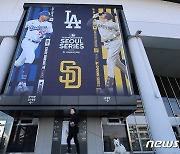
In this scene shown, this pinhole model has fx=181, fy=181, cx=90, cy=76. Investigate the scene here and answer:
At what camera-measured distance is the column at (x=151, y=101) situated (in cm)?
757

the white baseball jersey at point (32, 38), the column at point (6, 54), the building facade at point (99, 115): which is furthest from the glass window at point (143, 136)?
the column at point (6, 54)

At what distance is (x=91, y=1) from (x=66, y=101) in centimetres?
966

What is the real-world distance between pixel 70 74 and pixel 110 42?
331 centimetres

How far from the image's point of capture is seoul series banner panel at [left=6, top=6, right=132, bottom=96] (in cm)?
854

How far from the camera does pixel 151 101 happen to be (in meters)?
8.66

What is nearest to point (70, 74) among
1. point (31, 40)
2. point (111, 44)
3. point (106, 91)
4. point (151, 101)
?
point (106, 91)

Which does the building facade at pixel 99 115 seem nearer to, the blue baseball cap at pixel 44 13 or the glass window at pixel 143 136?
the glass window at pixel 143 136

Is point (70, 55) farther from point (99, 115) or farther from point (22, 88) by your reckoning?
point (99, 115)

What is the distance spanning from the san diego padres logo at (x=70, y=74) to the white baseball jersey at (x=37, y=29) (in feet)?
8.63

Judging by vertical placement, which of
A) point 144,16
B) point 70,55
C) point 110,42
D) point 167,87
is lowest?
point 70,55

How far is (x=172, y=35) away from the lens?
1212 cm

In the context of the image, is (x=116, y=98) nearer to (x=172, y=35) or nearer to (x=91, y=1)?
(x=172, y=35)

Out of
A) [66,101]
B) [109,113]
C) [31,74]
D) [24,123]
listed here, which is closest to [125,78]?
[109,113]

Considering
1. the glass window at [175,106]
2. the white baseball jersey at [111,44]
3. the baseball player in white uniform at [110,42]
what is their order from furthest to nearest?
the glass window at [175,106] < the white baseball jersey at [111,44] < the baseball player in white uniform at [110,42]
